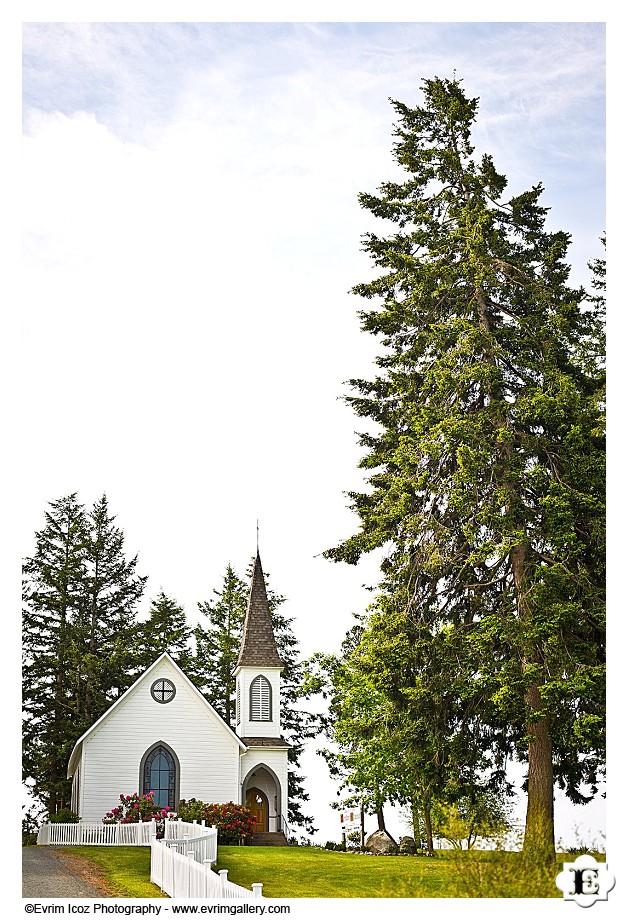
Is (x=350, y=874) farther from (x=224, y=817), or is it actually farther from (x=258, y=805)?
(x=258, y=805)

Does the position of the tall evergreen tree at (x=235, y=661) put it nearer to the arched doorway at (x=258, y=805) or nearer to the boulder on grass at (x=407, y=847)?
the arched doorway at (x=258, y=805)

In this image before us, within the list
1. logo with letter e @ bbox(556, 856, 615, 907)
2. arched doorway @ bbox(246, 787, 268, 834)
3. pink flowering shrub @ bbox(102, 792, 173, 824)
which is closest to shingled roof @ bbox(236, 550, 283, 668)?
arched doorway @ bbox(246, 787, 268, 834)

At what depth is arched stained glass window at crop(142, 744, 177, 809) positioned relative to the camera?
20.2m

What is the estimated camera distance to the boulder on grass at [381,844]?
17.5m

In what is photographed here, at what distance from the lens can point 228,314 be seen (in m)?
18.9

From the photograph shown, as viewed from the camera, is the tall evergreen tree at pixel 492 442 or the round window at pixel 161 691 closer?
the tall evergreen tree at pixel 492 442

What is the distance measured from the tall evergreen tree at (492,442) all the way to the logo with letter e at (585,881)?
1.61 m

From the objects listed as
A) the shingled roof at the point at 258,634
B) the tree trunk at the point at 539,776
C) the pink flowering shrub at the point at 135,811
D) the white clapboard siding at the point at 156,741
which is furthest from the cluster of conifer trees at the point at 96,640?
the tree trunk at the point at 539,776

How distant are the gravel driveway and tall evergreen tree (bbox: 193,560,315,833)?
10.6 m

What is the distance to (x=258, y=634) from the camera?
75.3 ft

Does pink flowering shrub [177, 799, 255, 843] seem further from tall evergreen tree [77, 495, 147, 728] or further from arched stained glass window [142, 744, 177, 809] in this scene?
tall evergreen tree [77, 495, 147, 728]

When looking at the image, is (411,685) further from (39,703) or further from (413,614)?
(39,703)

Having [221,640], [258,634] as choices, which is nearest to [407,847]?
[258,634]
